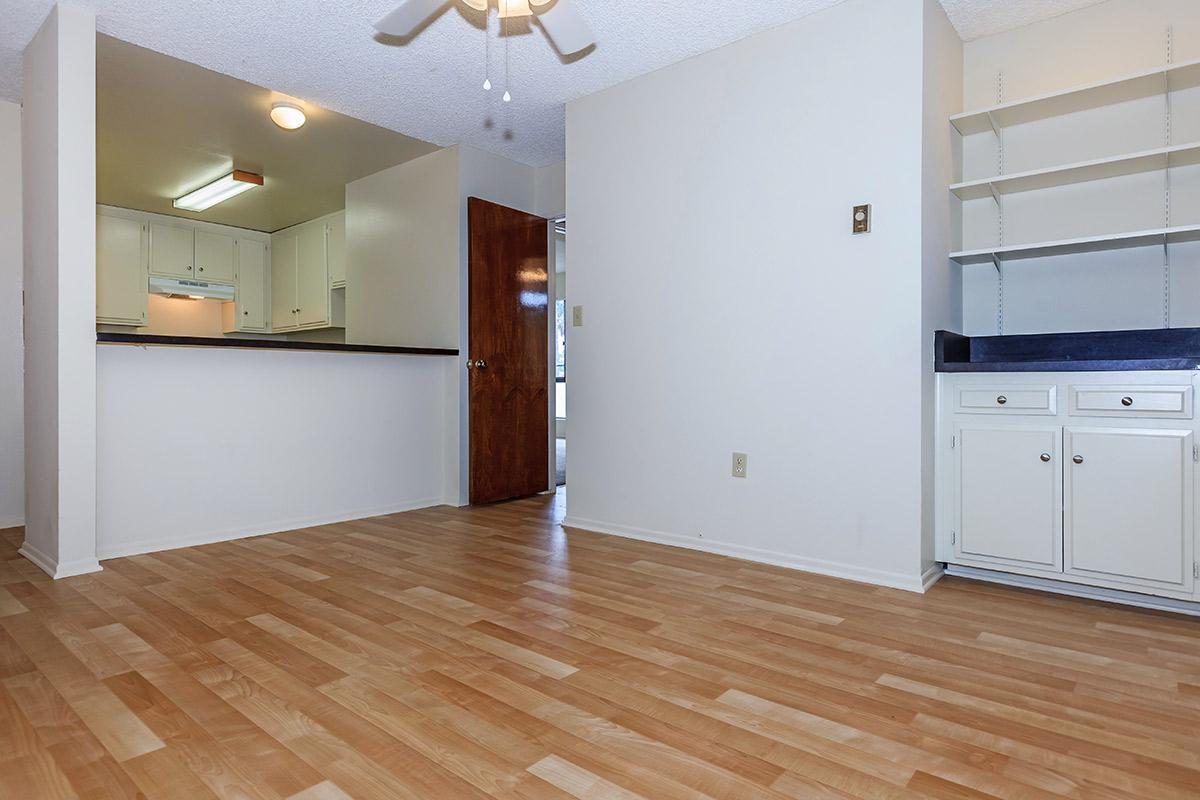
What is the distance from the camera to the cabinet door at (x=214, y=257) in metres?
6.46

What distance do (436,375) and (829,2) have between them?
9.86 ft

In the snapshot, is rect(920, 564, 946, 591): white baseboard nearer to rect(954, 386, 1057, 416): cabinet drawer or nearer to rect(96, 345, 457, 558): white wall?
rect(954, 386, 1057, 416): cabinet drawer

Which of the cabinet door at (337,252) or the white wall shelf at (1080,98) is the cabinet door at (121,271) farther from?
the white wall shelf at (1080,98)

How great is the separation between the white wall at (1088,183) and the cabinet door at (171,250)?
6.44 metres

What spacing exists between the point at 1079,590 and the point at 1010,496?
400 millimetres

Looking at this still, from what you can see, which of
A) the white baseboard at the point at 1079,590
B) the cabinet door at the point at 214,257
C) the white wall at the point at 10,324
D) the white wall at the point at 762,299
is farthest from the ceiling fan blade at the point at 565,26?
the cabinet door at the point at 214,257

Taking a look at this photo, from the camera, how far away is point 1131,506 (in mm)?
2311

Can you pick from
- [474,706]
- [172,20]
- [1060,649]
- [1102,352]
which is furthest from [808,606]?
[172,20]

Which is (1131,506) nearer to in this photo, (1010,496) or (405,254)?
(1010,496)

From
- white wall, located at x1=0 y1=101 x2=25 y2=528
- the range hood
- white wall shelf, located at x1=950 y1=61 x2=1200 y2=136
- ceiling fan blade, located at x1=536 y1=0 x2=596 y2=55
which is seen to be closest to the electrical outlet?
white wall shelf, located at x1=950 y1=61 x2=1200 y2=136

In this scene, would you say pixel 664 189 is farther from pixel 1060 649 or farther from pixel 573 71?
pixel 1060 649

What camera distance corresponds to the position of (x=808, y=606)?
2.37 m

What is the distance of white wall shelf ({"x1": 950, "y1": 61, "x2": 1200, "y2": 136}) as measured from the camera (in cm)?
246

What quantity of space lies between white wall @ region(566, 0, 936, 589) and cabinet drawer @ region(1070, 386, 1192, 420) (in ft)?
1.74
